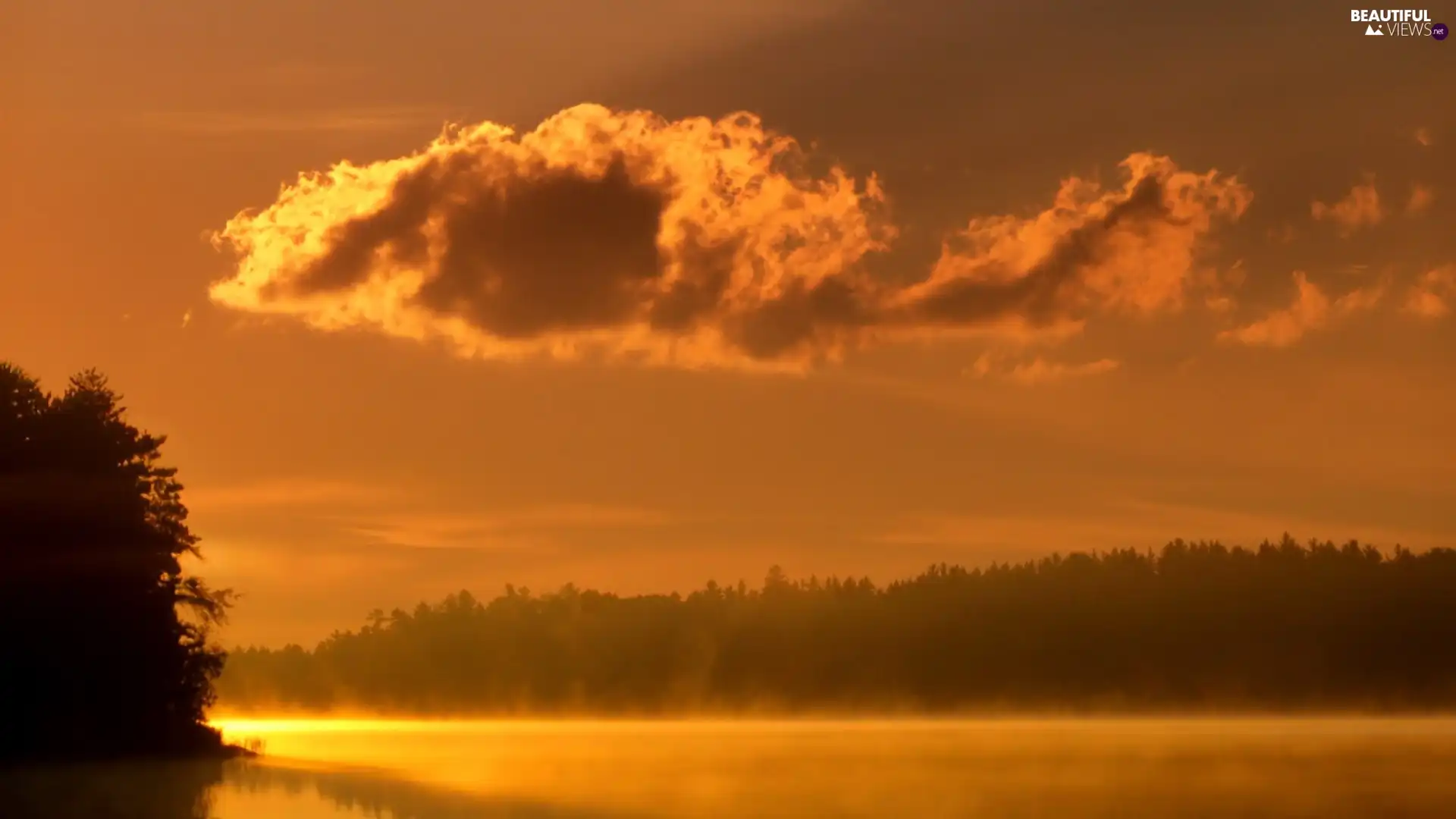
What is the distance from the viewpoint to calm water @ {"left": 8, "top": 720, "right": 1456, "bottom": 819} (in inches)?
1939

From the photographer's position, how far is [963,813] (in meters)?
48.7

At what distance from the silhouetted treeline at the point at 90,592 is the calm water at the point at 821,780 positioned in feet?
17.3

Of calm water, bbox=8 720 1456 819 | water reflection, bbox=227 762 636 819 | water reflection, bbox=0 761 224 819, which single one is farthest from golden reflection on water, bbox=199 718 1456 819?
water reflection, bbox=0 761 224 819

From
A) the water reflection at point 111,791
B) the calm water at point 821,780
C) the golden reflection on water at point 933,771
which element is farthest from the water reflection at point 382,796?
the water reflection at point 111,791

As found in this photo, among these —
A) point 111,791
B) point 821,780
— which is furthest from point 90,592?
point 821,780

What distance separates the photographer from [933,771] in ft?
236

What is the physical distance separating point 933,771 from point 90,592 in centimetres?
3335

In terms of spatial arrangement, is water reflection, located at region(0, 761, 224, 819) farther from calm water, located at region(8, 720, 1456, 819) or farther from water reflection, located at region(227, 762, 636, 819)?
water reflection, located at region(227, 762, 636, 819)

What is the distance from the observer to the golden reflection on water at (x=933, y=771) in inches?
2012

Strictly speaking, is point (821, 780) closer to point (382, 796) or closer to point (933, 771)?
point (933, 771)

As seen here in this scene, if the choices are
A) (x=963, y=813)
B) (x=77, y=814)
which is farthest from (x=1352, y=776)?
(x=77, y=814)

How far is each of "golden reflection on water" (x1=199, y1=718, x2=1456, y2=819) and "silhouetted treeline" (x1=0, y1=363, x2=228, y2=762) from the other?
19.6 ft

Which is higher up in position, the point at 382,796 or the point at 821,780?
the point at 821,780

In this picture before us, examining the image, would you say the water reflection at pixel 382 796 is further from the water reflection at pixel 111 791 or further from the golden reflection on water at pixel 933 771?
the water reflection at pixel 111 791
